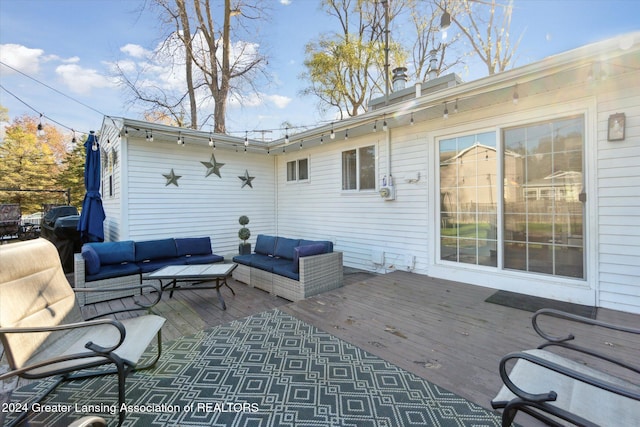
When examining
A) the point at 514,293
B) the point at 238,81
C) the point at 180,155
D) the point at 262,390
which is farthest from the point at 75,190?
the point at 514,293

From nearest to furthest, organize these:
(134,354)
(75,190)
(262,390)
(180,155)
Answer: (134,354)
(262,390)
(180,155)
(75,190)

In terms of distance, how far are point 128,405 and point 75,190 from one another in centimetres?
2121

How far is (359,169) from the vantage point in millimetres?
6258

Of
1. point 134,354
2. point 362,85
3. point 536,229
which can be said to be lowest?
point 134,354

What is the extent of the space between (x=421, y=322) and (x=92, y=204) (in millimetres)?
6419

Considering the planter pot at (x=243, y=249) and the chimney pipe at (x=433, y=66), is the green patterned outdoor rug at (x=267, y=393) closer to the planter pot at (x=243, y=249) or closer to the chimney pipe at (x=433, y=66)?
the planter pot at (x=243, y=249)

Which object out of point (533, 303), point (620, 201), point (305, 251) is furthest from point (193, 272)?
point (620, 201)

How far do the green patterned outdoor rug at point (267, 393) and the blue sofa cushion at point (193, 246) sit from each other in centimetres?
319

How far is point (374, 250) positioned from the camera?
5.99m

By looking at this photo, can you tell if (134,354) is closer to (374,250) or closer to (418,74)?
(374,250)

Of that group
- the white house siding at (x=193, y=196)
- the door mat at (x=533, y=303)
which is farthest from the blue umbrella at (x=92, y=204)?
the door mat at (x=533, y=303)

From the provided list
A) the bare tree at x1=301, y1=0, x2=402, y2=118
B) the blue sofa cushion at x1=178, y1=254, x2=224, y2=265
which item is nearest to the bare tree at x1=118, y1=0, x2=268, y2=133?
the bare tree at x1=301, y1=0, x2=402, y2=118

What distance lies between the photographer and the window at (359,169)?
605cm

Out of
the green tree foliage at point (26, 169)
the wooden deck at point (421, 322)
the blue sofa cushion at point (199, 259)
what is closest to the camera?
the wooden deck at point (421, 322)
